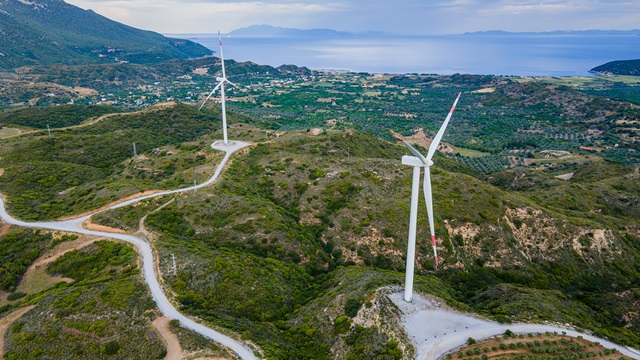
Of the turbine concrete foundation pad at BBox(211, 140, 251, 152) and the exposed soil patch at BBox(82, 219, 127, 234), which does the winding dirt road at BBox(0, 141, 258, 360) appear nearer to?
the exposed soil patch at BBox(82, 219, 127, 234)

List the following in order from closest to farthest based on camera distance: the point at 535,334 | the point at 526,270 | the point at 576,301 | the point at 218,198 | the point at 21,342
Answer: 1. the point at 21,342
2. the point at 535,334
3. the point at 576,301
4. the point at 526,270
5. the point at 218,198

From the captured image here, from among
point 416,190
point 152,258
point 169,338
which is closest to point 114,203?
point 152,258

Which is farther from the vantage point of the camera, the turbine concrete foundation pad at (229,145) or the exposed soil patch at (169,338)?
the turbine concrete foundation pad at (229,145)

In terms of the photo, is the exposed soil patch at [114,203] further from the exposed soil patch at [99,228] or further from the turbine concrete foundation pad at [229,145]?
the turbine concrete foundation pad at [229,145]

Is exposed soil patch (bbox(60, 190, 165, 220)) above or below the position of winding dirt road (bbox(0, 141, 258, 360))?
above

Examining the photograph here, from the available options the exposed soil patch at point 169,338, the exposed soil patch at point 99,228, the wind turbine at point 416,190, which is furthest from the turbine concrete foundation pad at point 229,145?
the wind turbine at point 416,190

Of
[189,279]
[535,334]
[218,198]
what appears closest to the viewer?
[535,334]

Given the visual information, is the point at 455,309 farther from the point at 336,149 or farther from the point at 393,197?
the point at 336,149

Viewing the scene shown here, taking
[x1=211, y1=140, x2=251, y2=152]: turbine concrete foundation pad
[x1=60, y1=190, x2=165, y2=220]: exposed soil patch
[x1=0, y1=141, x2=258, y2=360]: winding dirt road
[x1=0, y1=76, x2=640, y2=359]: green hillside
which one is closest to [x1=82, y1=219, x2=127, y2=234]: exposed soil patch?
[x1=0, y1=141, x2=258, y2=360]: winding dirt road

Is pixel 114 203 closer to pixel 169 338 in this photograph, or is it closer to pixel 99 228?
pixel 99 228

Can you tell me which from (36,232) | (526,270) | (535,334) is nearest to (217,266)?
(36,232)

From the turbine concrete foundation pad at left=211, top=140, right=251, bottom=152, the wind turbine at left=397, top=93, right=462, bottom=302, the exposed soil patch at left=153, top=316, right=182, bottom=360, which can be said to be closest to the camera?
the exposed soil patch at left=153, top=316, right=182, bottom=360
